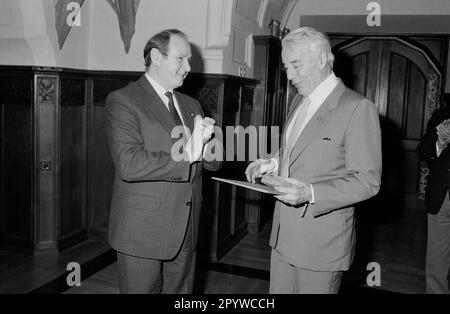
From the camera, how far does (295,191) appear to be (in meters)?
1.87

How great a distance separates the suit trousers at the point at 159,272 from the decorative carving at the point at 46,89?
94.5 inches

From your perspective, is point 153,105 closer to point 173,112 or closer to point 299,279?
point 173,112

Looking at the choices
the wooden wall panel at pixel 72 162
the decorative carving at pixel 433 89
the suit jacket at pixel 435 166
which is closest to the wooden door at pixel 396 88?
the decorative carving at pixel 433 89

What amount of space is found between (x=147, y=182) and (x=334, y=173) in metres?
0.94

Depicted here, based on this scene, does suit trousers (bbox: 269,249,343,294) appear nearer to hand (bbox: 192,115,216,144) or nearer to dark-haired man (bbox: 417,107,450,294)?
hand (bbox: 192,115,216,144)

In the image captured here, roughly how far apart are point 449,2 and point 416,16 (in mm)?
447

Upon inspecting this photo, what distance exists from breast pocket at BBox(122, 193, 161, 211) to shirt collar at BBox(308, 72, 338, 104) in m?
0.94

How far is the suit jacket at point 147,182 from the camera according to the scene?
224cm

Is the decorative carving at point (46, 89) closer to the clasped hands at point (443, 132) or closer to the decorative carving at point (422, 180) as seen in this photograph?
the clasped hands at point (443, 132)

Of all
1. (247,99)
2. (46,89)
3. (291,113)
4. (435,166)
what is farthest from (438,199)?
(46,89)

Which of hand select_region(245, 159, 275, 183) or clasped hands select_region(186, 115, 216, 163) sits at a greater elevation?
clasped hands select_region(186, 115, 216, 163)

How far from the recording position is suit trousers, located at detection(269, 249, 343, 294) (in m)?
2.05

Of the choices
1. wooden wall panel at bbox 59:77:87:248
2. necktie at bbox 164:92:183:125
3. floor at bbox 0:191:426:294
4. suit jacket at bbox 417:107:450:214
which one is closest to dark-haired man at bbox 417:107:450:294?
suit jacket at bbox 417:107:450:214
